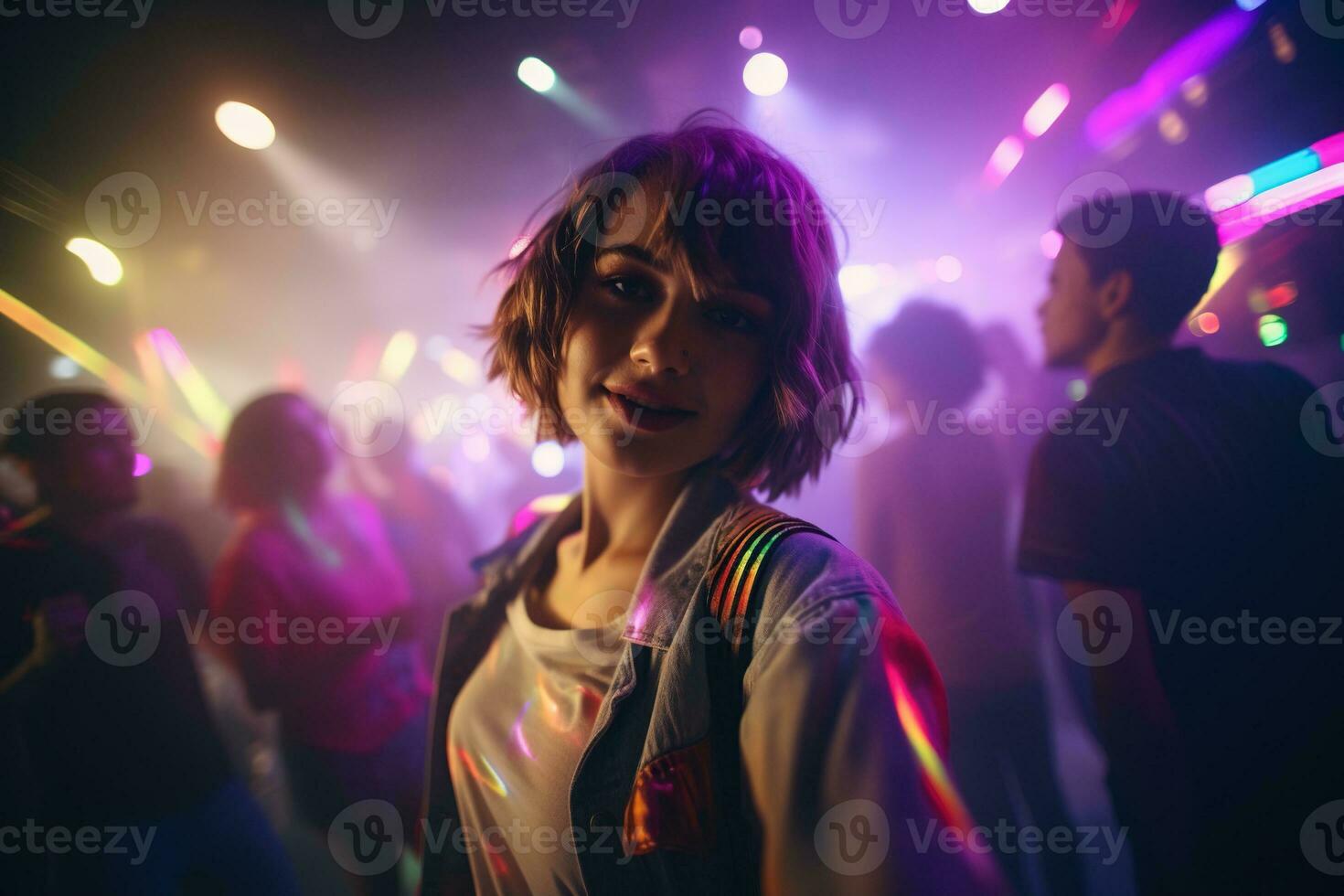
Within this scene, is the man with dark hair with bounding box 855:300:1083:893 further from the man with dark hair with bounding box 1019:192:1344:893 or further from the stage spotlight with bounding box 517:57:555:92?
the stage spotlight with bounding box 517:57:555:92

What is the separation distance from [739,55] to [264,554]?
2.03 meters

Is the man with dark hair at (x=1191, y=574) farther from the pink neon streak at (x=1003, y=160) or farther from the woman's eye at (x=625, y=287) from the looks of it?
the woman's eye at (x=625, y=287)

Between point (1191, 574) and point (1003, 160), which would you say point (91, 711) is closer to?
point (1191, 574)

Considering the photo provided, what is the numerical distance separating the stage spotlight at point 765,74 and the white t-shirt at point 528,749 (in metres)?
1.48

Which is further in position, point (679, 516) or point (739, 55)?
point (739, 55)

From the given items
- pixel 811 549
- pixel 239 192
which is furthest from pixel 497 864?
pixel 239 192

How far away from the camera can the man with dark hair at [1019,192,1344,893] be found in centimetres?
110

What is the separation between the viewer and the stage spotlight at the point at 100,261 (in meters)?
1.64

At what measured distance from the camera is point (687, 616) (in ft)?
2.90

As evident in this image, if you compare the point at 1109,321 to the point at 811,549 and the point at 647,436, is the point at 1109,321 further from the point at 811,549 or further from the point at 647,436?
the point at 647,436

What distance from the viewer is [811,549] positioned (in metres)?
0.84

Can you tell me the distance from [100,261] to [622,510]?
1.88m

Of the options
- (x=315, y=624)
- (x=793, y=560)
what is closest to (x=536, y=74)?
(x=793, y=560)

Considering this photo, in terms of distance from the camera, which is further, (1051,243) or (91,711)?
(91,711)
